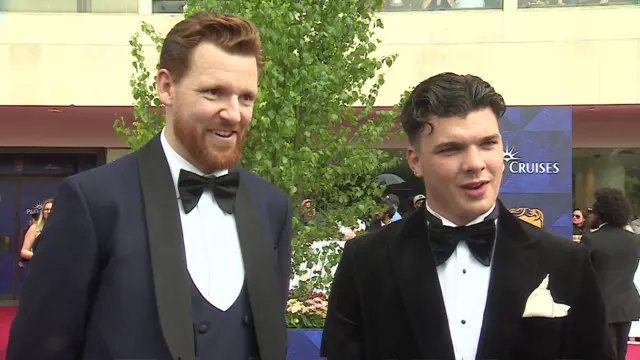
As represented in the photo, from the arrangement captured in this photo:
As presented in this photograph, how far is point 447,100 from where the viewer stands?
1.89m

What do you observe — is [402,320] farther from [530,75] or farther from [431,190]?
[530,75]

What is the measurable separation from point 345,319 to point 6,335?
795 centimetres

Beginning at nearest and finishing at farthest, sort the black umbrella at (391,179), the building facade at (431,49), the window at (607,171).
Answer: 1. the building facade at (431,49)
2. the black umbrella at (391,179)
3. the window at (607,171)

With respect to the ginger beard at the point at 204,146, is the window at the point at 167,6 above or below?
above

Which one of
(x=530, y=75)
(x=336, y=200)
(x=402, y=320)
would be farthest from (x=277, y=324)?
(x=530, y=75)

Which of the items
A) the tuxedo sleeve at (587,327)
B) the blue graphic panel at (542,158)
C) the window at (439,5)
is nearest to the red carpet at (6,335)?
the blue graphic panel at (542,158)

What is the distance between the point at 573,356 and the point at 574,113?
1017 centimetres

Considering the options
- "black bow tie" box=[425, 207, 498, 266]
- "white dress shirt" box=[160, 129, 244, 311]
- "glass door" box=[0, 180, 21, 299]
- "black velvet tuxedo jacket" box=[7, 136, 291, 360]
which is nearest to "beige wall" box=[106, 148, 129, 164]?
"glass door" box=[0, 180, 21, 299]

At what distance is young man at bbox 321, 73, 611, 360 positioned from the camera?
6.06 feet

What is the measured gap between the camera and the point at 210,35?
187cm

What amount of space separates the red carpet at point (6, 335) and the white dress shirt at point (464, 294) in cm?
352

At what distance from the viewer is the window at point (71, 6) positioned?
10977 mm

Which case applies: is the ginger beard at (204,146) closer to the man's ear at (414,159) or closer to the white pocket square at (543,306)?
the man's ear at (414,159)

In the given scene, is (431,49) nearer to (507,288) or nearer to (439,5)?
(439,5)
